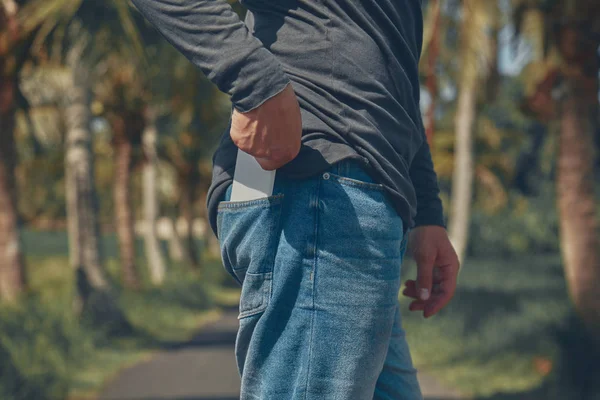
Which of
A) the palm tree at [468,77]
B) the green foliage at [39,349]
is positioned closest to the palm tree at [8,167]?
the green foliage at [39,349]

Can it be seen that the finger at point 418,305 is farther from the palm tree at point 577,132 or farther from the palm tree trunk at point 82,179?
the palm tree trunk at point 82,179

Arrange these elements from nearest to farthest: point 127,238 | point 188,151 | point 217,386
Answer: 1. point 217,386
2. point 127,238
3. point 188,151

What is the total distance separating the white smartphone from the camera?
125 centimetres

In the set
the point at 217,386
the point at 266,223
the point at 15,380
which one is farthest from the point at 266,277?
the point at 217,386

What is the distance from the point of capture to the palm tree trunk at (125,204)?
14.5 meters

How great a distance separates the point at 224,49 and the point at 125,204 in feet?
48.5

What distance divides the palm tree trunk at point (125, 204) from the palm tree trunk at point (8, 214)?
18.1 feet

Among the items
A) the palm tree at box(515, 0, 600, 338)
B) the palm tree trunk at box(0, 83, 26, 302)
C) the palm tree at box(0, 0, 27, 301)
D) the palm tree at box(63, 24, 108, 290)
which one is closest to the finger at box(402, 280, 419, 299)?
the palm tree at box(515, 0, 600, 338)

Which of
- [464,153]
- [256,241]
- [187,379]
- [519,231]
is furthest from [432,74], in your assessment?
[519,231]

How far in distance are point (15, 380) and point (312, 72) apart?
519cm

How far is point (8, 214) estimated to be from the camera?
327 inches

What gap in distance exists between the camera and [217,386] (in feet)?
22.6

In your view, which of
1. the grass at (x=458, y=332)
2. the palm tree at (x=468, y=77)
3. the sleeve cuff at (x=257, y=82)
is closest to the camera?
the sleeve cuff at (x=257, y=82)

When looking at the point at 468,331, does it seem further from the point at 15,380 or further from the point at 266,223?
the point at 266,223
